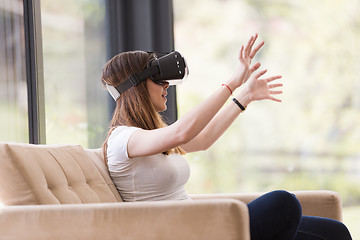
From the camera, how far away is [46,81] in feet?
10.7

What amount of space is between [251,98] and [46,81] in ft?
4.70

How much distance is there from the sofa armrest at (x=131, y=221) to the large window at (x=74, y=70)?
1.68m

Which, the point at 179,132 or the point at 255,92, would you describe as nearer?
the point at 179,132

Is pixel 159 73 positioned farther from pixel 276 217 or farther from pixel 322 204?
pixel 322 204

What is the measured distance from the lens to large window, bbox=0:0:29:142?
2820 millimetres

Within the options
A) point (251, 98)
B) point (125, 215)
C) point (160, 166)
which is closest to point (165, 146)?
point (160, 166)

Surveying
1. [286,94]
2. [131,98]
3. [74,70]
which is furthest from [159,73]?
[286,94]

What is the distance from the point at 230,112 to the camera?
245cm

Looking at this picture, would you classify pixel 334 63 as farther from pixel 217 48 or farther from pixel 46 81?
pixel 46 81

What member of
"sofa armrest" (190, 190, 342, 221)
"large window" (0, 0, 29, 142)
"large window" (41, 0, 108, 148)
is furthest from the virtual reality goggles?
"large window" (41, 0, 108, 148)

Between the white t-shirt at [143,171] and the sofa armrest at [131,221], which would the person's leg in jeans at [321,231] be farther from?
the sofa armrest at [131,221]

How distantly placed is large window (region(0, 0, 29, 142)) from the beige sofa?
1021 millimetres

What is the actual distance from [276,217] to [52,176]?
0.74 metres

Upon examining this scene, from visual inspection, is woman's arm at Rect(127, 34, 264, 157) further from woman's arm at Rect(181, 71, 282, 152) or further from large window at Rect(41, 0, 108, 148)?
large window at Rect(41, 0, 108, 148)
